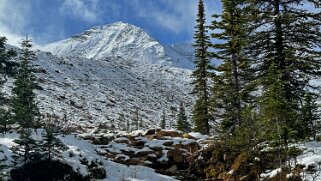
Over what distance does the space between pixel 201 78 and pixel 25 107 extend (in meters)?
19.4

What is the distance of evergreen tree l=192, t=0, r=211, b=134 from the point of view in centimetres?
3216

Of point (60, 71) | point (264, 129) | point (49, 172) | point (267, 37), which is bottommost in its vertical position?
point (49, 172)

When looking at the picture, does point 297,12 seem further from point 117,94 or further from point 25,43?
point 117,94

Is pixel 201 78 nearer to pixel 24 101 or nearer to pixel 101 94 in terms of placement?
pixel 24 101

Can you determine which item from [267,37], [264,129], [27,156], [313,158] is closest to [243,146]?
[264,129]

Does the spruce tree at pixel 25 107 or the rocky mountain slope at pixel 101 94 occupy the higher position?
the rocky mountain slope at pixel 101 94

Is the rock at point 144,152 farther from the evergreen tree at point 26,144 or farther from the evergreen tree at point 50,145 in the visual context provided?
the evergreen tree at point 26,144

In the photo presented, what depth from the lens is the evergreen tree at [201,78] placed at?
32156 millimetres

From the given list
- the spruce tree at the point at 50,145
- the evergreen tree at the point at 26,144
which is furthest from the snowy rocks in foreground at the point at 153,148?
the evergreen tree at the point at 26,144

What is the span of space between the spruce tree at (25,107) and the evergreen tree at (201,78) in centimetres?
1480

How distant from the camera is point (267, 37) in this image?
720 inches

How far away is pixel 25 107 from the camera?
1559 cm

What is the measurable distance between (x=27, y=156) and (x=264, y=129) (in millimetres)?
7525

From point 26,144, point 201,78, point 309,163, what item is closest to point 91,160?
point 26,144
